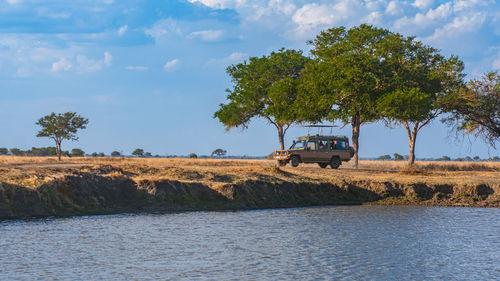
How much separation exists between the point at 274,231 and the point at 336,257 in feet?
13.7

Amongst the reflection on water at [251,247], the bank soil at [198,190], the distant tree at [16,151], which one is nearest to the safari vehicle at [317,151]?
the bank soil at [198,190]

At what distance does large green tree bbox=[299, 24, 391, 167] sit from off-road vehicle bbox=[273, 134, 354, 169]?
14.3 feet

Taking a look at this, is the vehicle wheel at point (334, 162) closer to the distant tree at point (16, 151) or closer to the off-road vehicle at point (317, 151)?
the off-road vehicle at point (317, 151)

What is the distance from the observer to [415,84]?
146ft

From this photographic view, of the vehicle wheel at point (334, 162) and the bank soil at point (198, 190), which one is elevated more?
the vehicle wheel at point (334, 162)

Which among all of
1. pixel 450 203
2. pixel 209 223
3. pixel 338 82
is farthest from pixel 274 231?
pixel 338 82

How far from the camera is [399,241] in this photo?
53.7ft

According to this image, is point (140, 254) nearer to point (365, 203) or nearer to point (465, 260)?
point (465, 260)

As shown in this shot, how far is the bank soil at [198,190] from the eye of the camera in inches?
816

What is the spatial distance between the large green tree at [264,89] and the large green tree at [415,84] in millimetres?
9335

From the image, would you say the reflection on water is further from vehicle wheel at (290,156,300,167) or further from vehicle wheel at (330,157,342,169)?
vehicle wheel at (330,157,342,169)

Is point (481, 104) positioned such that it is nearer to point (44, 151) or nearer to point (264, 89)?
point (264, 89)

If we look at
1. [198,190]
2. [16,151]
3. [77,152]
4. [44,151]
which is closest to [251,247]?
[198,190]

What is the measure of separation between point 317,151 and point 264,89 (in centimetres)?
1623
